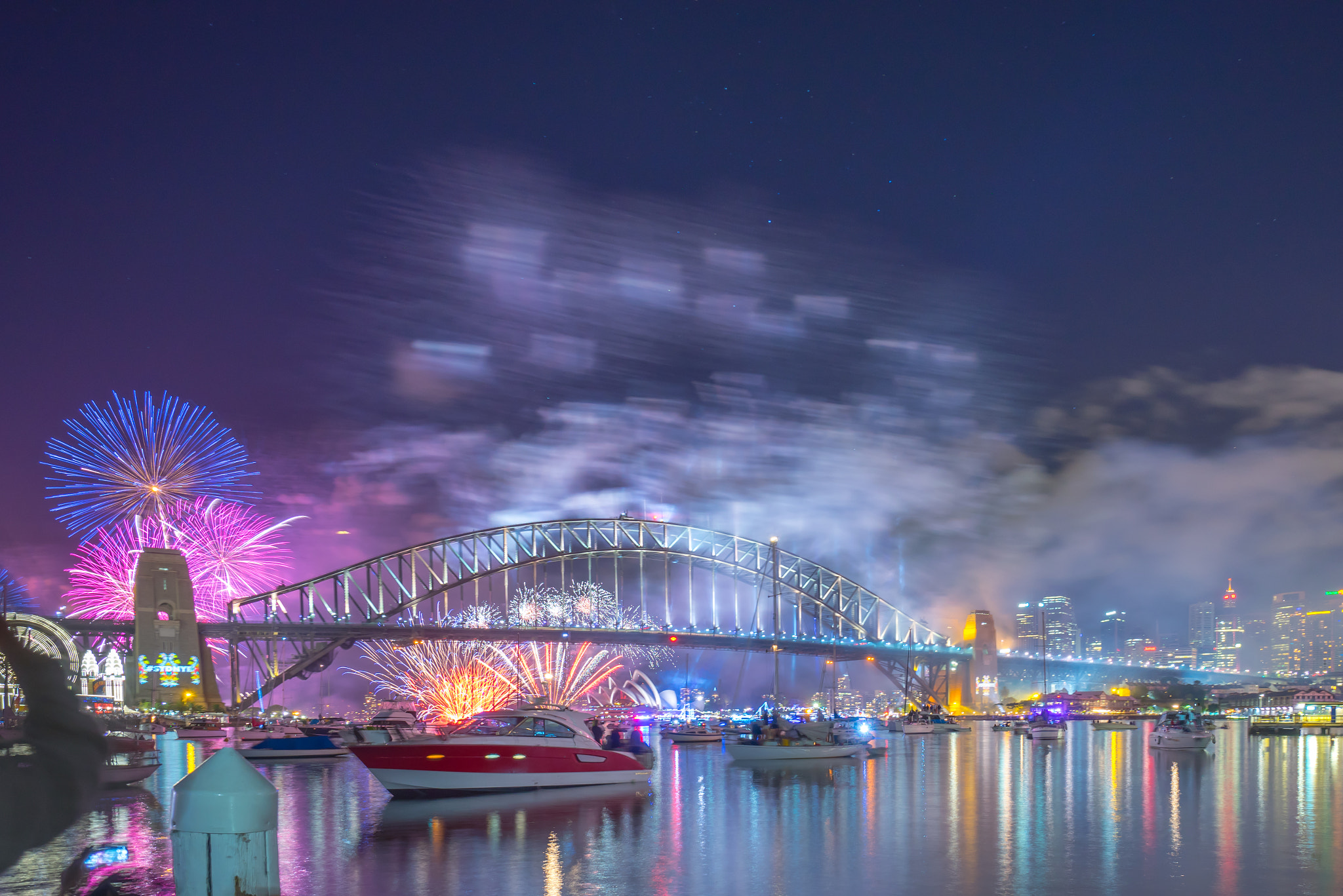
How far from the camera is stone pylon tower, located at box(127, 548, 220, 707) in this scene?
7919 centimetres

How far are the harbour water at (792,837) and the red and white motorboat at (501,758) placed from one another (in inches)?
23.3

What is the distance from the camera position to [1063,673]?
151 metres

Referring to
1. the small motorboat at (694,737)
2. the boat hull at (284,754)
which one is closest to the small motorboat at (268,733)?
the boat hull at (284,754)

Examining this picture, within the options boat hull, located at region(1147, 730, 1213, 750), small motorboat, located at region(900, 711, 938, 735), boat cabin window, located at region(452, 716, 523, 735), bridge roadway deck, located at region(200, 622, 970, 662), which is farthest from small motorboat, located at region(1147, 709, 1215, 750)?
bridge roadway deck, located at region(200, 622, 970, 662)

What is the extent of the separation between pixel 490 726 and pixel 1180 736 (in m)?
36.8

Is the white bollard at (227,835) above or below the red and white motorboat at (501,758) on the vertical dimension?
above

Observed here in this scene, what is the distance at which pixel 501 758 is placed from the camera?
25.5m

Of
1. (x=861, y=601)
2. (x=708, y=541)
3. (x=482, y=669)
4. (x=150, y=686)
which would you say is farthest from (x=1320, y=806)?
(x=861, y=601)

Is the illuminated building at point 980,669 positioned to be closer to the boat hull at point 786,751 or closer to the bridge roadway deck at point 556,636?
the bridge roadway deck at point 556,636

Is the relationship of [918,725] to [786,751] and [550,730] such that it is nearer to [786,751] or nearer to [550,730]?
[786,751]

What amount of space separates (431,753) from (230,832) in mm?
21390

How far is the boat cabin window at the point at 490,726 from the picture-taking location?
26.1 m

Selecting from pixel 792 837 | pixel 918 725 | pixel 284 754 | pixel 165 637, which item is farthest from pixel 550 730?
pixel 165 637

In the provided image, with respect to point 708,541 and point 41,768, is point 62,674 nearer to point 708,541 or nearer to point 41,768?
point 41,768
